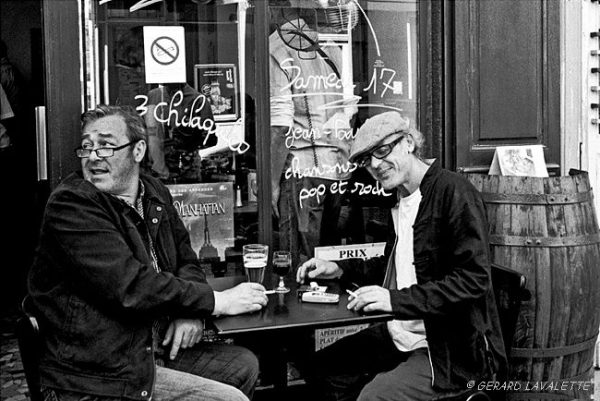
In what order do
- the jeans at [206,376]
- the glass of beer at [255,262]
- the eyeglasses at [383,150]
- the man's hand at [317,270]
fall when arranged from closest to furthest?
the jeans at [206,376] < the eyeglasses at [383,150] < the glass of beer at [255,262] < the man's hand at [317,270]

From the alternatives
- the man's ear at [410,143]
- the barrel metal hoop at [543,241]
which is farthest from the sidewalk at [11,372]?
the man's ear at [410,143]

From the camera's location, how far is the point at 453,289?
8.98 feet

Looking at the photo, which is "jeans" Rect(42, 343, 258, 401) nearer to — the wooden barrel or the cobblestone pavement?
the wooden barrel

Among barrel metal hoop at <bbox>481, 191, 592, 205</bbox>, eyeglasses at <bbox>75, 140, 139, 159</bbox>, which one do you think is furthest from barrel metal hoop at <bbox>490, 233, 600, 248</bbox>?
eyeglasses at <bbox>75, 140, 139, 159</bbox>

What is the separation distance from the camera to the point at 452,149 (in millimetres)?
4070

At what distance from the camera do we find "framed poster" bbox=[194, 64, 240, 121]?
388cm

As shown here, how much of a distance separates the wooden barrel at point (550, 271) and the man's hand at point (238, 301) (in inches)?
45.4

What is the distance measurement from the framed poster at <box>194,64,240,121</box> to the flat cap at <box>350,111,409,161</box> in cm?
110

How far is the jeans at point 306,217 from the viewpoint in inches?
158

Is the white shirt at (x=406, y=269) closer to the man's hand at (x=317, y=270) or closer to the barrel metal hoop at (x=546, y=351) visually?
the man's hand at (x=317, y=270)

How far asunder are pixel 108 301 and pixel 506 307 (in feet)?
4.92

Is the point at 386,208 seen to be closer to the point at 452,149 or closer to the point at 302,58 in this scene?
the point at 452,149

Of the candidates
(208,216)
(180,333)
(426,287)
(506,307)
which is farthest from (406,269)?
(208,216)

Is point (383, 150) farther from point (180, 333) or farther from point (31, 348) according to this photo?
point (31, 348)
